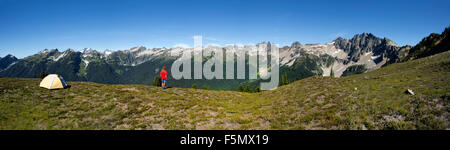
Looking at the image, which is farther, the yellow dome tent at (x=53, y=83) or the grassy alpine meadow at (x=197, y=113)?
the yellow dome tent at (x=53, y=83)

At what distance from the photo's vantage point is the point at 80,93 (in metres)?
20.8

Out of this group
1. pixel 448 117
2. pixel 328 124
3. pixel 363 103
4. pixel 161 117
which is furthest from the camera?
pixel 161 117

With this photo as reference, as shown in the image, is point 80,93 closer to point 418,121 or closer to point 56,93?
point 56,93

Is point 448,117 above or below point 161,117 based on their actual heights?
above

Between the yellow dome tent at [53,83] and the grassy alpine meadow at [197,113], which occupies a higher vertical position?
the yellow dome tent at [53,83]

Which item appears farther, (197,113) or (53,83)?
(53,83)

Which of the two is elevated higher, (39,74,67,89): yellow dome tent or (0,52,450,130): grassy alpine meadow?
(39,74,67,89): yellow dome tent

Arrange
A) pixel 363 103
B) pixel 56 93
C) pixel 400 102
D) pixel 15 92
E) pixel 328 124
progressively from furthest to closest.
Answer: pixel 56 93 → pixel 15 92 → pixel 363 103 → pixel 400 102 → pixel 328 124

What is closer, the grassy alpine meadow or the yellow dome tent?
the grassy alpine meadow

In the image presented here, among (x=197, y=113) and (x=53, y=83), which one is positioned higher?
(x=53, y=83)
